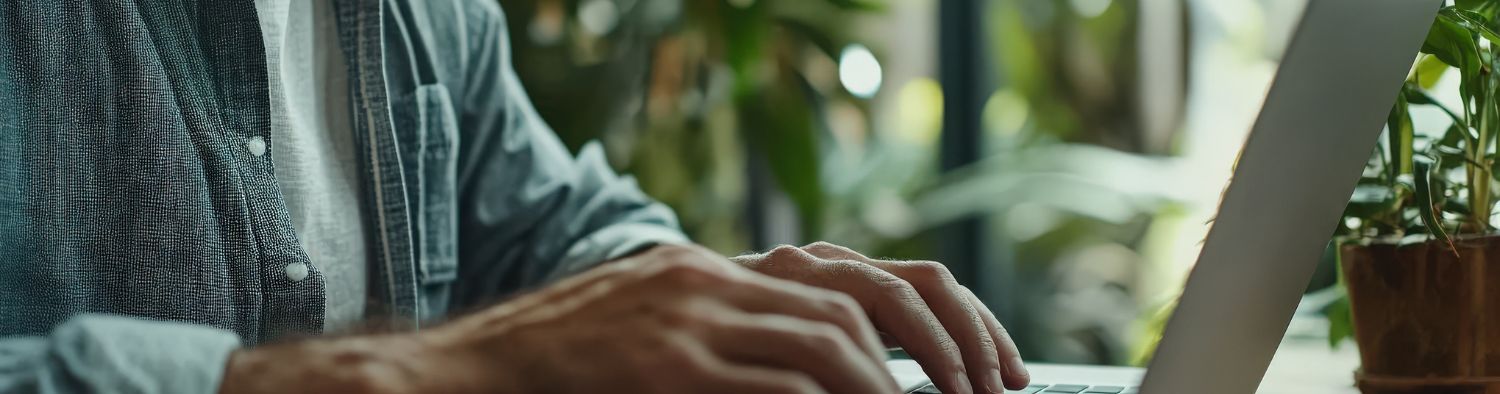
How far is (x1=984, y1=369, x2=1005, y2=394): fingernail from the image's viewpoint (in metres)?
0.43

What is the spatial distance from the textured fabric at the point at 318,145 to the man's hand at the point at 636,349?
0.47m

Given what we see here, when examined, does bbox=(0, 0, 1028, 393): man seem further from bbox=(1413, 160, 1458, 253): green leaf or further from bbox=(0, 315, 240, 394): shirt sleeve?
bbox=(1413, 160, 1458, 253): green leaf

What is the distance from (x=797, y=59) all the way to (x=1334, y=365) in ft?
3.18

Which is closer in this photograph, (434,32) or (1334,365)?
(1334,365)

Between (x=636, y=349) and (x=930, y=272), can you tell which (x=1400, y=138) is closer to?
(x=930, y=272)

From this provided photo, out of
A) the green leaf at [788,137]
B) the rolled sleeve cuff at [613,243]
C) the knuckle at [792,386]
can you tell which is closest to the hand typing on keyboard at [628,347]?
the knuckle at [792,386]

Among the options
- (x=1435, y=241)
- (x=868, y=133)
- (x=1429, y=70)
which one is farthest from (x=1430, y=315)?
(x=868, y=133)

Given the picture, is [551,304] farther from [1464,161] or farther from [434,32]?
[434,32]

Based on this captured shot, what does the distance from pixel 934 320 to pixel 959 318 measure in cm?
1

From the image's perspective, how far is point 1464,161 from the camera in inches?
19.5

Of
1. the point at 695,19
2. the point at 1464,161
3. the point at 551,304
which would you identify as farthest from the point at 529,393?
the point at 695,19

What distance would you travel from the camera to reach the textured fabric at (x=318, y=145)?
749mm

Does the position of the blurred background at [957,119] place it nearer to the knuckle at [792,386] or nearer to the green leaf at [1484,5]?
the green leaf at [1484,5]

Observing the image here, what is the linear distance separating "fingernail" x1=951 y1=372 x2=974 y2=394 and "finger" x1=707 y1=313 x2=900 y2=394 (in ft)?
0.46
